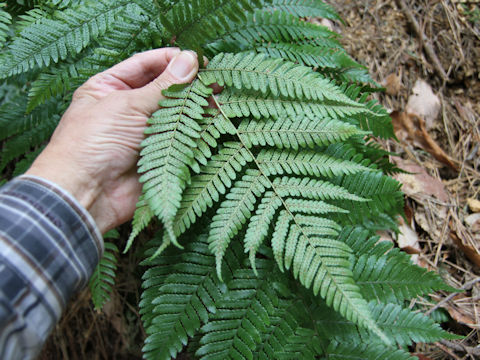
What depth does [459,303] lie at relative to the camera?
7.76 ft

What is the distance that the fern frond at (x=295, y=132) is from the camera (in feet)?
5.27

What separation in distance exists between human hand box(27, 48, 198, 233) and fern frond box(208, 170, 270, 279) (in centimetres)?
53

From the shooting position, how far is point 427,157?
296 centimetres

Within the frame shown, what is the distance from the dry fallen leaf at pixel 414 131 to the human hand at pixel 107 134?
2.08m

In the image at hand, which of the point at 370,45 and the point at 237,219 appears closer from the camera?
the point at 237,219

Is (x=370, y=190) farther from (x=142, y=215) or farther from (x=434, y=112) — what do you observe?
(x=434, y=112)

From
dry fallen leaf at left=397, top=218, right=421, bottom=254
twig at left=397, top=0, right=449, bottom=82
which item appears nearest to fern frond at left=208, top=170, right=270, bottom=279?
dry fallen leaf at left=397, top=218, right=421, bottom=254

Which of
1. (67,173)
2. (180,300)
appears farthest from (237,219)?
(67,173)

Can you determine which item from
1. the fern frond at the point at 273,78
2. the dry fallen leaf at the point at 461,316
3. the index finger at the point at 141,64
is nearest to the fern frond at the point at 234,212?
the fern frond at the point at 273,78

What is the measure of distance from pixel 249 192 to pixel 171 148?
0.41m

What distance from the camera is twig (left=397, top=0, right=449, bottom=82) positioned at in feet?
10.3

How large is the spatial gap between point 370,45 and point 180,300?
2889mm

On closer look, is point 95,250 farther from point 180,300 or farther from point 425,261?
point 425,261

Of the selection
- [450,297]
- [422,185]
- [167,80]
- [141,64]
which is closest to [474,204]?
[422,185]
